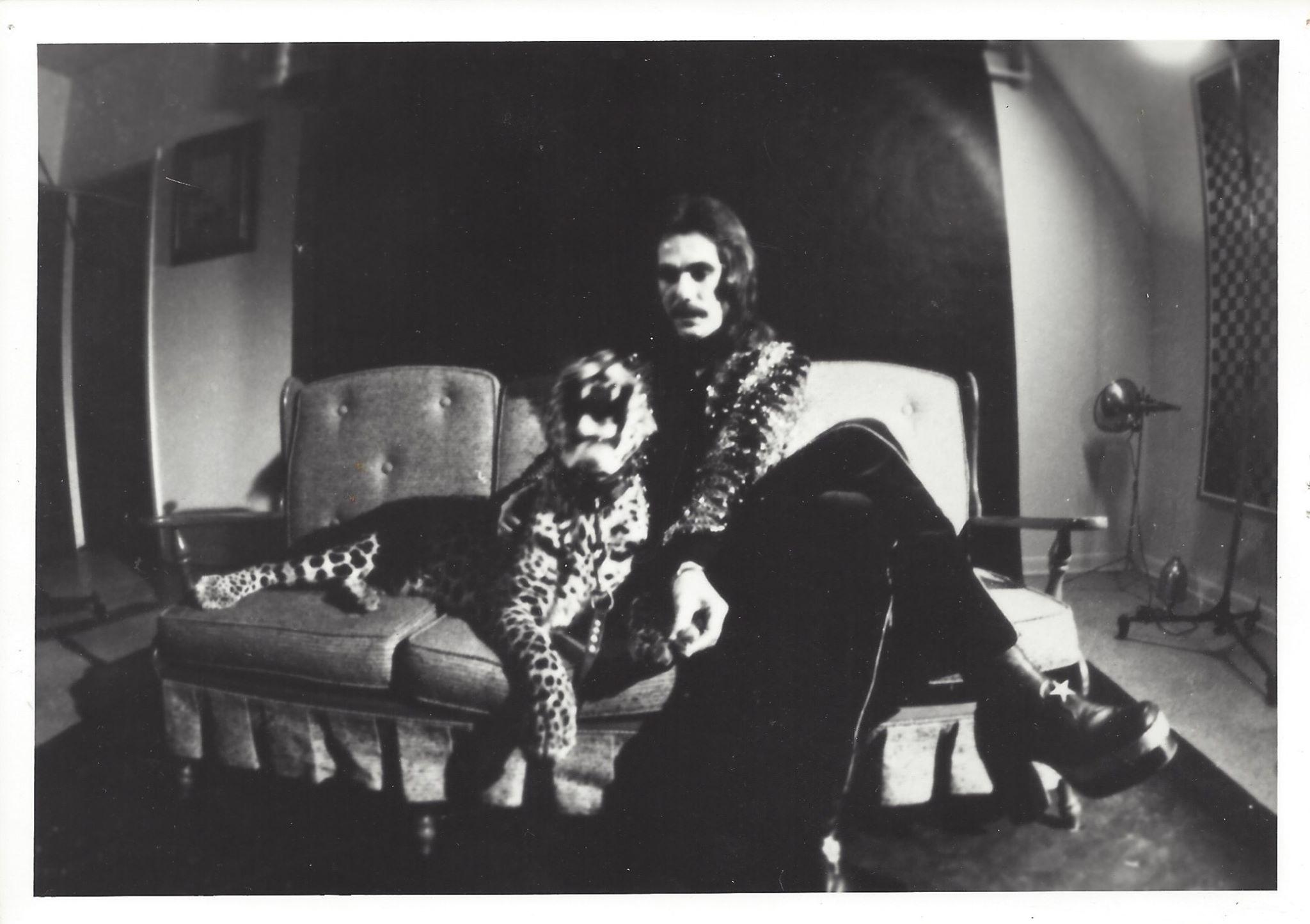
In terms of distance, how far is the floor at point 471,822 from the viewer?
4.24 ft

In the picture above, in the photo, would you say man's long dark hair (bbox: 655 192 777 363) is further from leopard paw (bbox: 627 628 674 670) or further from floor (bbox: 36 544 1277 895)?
floor (bbox: 36 544 1277 895)

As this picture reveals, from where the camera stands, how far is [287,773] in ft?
4.36

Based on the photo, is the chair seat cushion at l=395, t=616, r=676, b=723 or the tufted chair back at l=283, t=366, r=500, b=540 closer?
the chair seat cushion at l=395, t=616, r=676, b=723

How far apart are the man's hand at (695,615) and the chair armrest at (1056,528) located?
43cm

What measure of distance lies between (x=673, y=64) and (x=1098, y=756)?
1.28 metres

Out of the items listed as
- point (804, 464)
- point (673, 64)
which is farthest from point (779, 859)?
point (673, 64)

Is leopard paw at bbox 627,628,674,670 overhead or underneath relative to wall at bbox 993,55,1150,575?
underneath

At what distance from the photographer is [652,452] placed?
1.29 metres

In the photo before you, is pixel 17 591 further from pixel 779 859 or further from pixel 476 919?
pixel 779 859

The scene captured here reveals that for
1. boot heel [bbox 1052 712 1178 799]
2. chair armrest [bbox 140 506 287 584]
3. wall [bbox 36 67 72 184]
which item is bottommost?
boot heel [bbox 1052 712 1178 799]

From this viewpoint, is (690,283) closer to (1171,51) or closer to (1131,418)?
(1131,418)

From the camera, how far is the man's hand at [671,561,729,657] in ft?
4.04

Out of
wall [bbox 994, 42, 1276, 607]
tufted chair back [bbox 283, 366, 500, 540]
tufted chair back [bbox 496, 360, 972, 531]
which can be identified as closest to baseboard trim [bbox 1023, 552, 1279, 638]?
wall [bbox 994, 42, 1276, 607]

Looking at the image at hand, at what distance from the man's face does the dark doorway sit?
880mm
